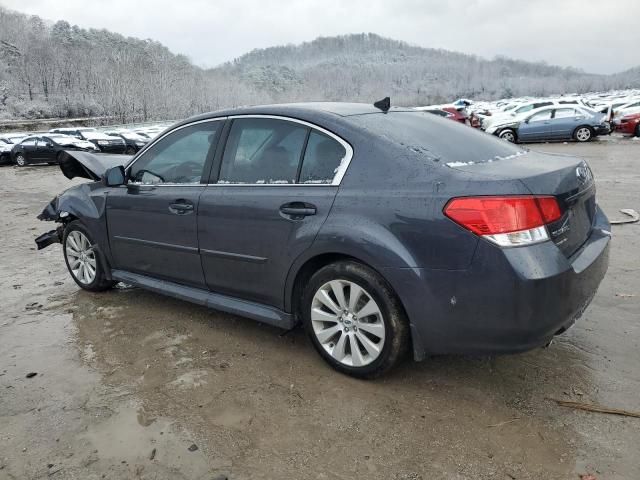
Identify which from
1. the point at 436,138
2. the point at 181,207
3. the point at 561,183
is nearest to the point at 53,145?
the point at 181,207

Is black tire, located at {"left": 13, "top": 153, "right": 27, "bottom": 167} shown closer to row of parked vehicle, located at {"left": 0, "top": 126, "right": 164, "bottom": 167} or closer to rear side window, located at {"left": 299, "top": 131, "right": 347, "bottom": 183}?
row of parked vehicle, located at {"left": 0, "top": 126, "right": 164, "bottom": 167}

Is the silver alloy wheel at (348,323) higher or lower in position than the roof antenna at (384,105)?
lower

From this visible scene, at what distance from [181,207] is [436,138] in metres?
1.83

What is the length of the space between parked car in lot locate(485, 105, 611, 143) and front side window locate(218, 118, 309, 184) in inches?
714

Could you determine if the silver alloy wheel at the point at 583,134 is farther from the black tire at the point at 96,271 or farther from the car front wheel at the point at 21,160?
the car front wheel at the point at 21,160

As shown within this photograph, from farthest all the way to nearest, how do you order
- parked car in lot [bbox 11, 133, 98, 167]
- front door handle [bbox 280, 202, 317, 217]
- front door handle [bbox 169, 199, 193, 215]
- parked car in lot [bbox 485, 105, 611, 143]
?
parked car in lot [bbox 11, 133, 98, 167] < parked car in lot [bbox 485, 105, 611, 143] < front door handle [bbox 169, 199, 193, 215] < front door handle [bbox 280, 202, 317, 217]

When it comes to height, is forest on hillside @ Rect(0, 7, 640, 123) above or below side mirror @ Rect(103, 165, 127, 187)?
above

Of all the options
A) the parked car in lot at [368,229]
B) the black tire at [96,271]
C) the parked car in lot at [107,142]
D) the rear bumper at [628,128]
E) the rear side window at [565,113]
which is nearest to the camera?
the parked car in lot at [368,229]

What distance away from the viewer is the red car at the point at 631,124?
20484 mm

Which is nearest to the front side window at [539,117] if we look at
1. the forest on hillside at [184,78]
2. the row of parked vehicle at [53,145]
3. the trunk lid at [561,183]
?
the row of parked vehicle at [53,145]

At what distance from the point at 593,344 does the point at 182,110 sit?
323ft

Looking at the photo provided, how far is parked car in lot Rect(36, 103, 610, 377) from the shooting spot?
2.58 m

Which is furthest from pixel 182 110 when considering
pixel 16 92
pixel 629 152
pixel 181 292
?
pixel 181 292

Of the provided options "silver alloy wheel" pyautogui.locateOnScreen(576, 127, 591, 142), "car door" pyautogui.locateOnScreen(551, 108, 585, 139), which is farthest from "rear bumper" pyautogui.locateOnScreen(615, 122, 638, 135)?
"car door" pyautogui.locateOnScreen(551, 108, 585, 139)
